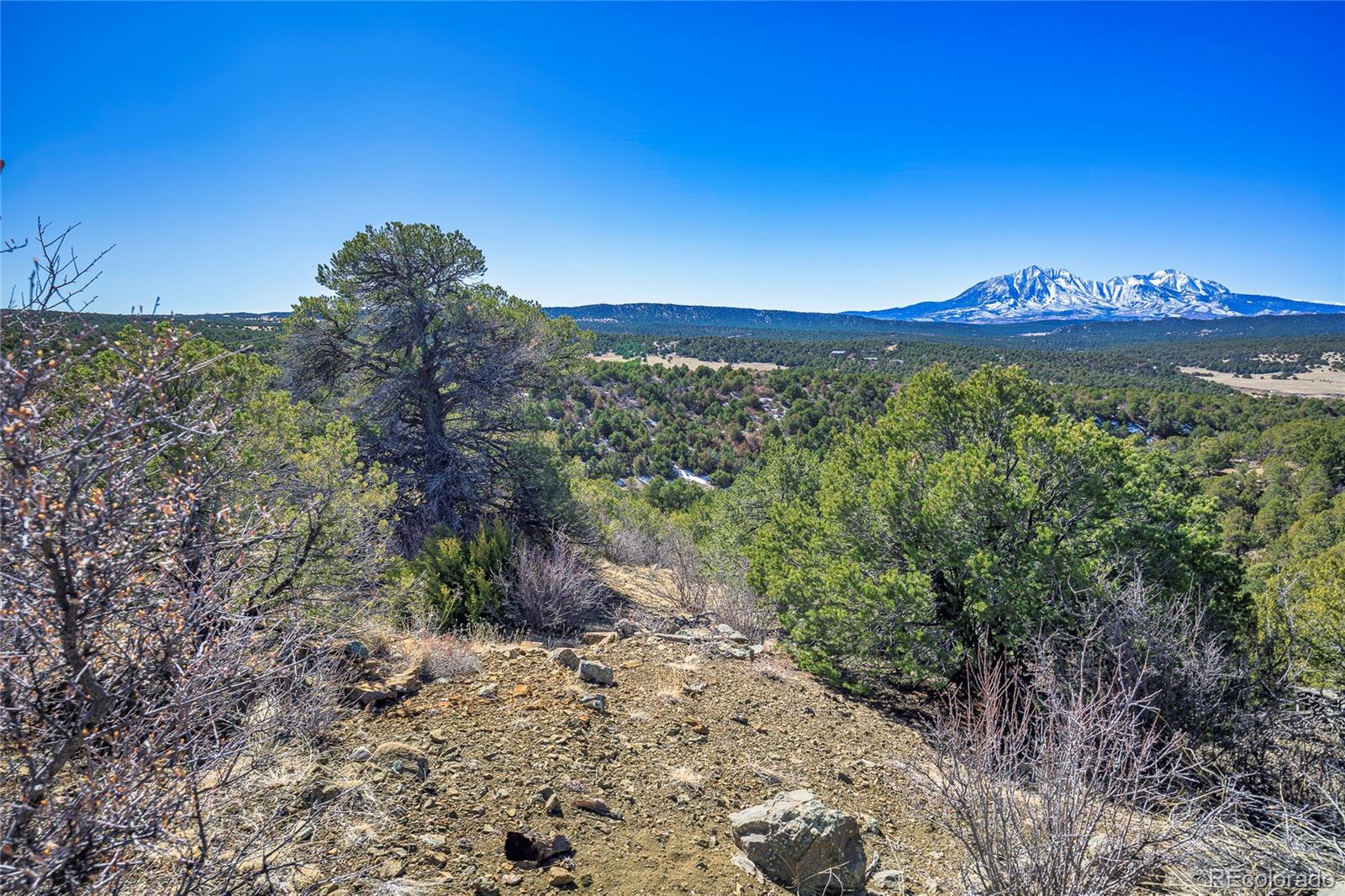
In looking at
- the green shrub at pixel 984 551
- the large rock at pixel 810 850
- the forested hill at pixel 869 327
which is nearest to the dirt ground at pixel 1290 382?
the forested hill at pixel 869 327

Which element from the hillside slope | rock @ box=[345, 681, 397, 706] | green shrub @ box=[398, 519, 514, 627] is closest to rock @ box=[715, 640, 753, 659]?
the hillside slope

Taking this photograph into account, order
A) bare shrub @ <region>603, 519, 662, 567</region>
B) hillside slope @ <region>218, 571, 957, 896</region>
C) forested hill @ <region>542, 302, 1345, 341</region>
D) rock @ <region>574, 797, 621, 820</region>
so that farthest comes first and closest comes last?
forested hill @ <region>542, 302, 1345, 341</region>
bare shrub @ <region>603, 519, 662, 567</region>
rock @ <region>574, 797, 621, 820</region>
hillside slope @ <region>218, 571, 957, 896</region>

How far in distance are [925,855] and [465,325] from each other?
1009 centimetres

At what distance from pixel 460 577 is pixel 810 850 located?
570cm

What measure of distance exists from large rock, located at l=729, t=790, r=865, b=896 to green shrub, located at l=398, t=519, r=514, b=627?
453cm

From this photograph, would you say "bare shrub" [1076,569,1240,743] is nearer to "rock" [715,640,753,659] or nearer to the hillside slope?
the hillside slope

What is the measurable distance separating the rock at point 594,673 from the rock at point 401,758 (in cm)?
177

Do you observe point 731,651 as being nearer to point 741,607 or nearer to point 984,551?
point 741,607

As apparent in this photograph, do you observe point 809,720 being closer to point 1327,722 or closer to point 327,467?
point 1327,722

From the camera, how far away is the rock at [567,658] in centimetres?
587

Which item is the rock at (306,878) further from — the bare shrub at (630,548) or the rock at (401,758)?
the bare shrub at (630,548)

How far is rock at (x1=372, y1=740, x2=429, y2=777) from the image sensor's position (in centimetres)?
381

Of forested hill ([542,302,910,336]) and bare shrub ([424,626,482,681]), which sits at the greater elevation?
forested hill ([542,302,910,336])

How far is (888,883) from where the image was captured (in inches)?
143
